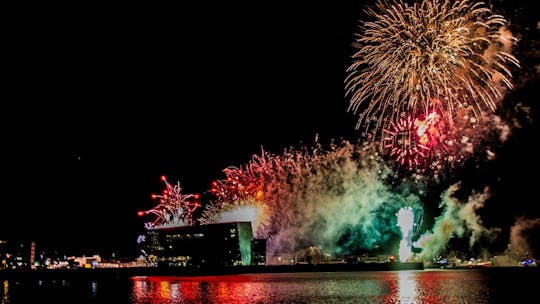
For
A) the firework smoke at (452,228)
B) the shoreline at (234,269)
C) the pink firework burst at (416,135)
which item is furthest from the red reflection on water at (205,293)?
the firework smoke at (452,228)

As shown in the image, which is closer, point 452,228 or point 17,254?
point 452,228

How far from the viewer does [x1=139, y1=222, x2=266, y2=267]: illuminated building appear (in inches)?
3388

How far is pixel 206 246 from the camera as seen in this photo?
298 ft

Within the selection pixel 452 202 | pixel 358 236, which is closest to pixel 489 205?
pixel 452 202

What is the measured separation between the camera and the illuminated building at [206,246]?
86062 mm

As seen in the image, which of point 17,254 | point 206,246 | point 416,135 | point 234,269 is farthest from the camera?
point 17,254

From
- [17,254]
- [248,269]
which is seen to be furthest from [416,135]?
[17,254]

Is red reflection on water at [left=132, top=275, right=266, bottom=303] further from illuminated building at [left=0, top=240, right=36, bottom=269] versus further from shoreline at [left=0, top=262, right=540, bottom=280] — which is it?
illuminated building at [left=0, top=240, right=36, bottom=269]

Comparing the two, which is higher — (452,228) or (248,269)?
(452,228)

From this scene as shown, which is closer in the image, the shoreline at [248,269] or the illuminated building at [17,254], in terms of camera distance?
the shoreline at [248,269]

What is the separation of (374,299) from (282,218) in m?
41.8

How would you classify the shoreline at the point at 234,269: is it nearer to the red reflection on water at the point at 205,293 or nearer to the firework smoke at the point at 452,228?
the firework smoke at the point at 452,228

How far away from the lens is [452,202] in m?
89.6

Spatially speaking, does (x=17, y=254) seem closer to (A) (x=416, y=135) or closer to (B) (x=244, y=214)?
(B) (x=244, y=214)
